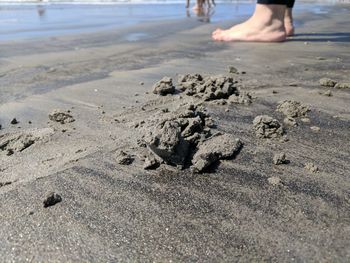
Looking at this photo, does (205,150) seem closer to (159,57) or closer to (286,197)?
(286,197)

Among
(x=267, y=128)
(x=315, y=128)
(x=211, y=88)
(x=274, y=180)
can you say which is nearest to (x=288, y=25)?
(x=211, y=88)

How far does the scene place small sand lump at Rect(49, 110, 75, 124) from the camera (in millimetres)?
2020

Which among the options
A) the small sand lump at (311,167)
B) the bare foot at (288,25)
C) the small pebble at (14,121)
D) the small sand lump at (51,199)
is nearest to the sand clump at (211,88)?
the small sand lump at (311,167)

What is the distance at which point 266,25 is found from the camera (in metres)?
4.30

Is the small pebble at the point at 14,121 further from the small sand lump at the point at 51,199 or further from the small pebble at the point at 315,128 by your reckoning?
the small pebble at the point at 315,128

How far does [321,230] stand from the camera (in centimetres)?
111

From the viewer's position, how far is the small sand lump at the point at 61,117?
202 centimetres

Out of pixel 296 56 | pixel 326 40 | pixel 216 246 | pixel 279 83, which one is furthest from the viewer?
pixel 326 40

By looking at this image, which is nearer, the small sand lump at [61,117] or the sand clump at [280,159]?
the sand clump at [280,159]

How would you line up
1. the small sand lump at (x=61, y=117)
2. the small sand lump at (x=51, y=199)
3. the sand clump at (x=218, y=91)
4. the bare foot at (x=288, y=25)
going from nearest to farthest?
1. the small sand lump at (x=51, y=199)
2. the small sand lump at (x=61, y=117)
3. the sand clump at (x=218, y=91)
4. the bare foot at (x=288, y=25)

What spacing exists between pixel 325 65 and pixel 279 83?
776 millimetres

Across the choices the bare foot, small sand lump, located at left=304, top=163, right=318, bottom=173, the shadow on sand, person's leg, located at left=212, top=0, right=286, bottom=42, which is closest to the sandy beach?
small sand lump, located at left=304, top=163, right=318, bottom=173

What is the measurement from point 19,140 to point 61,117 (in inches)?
11.7

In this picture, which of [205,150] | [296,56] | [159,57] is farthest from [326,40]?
[205,150]
